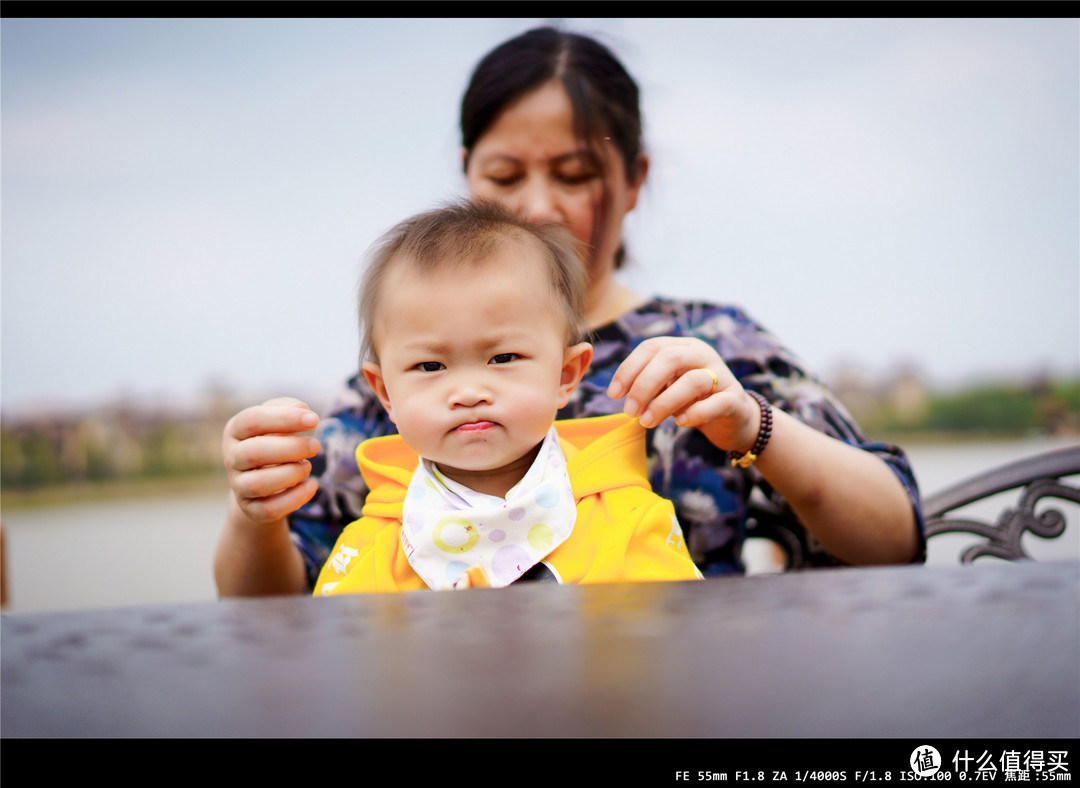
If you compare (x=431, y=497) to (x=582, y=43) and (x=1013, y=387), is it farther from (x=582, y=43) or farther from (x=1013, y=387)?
(x=1013, y=387)

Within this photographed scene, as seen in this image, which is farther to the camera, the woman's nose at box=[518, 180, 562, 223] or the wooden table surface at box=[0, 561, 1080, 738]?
the woman's nose at box=[518, 180, 562, 223]

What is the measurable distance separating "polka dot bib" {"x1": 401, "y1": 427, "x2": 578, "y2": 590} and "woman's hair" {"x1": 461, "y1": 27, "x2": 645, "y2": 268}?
69 centimetres

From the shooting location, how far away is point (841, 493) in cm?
128

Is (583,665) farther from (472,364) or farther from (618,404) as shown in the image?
(618,404)

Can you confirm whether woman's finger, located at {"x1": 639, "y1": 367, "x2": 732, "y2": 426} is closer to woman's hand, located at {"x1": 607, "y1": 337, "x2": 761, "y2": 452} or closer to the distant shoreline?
woman's hand, located at {"x1": 607, "y1": 337, "x2": 761, "y2": 452}

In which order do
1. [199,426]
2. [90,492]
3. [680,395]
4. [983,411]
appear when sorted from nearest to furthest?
1. [680,395]
2. [983,411]
3. [199,426]
4. [90,492]

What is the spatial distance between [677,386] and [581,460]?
0.70 ft

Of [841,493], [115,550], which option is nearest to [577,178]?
[841,493]

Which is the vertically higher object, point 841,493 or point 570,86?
point 570,86

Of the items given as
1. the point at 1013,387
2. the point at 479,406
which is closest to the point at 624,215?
the point at 479,406

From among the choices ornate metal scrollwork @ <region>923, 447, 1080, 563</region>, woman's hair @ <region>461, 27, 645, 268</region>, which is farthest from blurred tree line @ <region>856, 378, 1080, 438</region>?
woman's hair @ <region>461, 27, 645, 268</region>

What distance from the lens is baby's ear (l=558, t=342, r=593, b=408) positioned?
1167 mm

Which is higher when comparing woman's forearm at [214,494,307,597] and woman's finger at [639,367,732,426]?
woman's finger at [639,367,732,426]

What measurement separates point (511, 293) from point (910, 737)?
2.78ft
